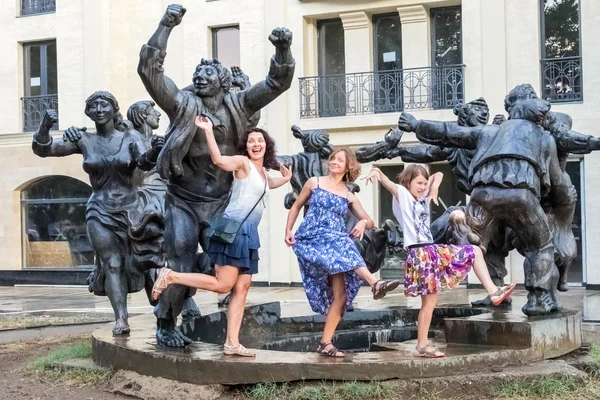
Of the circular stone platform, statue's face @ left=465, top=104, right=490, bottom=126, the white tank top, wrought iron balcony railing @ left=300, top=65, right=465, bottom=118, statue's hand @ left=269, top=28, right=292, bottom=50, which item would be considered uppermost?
wrought iron balcony railing @ left=300, top=65, right=465, bottom=118

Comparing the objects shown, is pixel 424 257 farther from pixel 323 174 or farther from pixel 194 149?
pixel 323 174

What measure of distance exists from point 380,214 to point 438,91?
10.3 feet

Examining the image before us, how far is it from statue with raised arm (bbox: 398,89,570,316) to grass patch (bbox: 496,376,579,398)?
117 cm

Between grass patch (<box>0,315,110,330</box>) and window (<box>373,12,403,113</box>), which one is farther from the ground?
window (<box>373,12,403,113</box>)

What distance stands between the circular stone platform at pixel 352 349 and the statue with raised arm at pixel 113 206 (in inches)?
18.3

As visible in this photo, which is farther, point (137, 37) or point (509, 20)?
point (137, 37)

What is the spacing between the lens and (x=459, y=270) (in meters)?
6.14

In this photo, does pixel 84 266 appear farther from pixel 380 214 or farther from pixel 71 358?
pixel 71 358

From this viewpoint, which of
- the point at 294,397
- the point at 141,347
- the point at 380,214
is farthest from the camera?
the point at 380,214

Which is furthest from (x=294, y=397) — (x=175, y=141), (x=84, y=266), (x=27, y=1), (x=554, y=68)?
(x=27, y=1)

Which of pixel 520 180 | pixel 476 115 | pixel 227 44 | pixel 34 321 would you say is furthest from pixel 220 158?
pixel 227 44

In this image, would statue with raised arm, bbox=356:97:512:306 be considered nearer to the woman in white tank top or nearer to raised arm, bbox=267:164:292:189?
raised arm, bbox=267:164:292:189

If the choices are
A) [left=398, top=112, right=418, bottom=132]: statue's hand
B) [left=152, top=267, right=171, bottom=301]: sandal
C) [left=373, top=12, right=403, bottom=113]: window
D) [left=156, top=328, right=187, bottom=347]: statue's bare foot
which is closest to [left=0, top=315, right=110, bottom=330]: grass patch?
[left=156, top=328, right=187, bottom=347]: statue's bare foot

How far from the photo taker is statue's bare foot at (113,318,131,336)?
7444 mm
